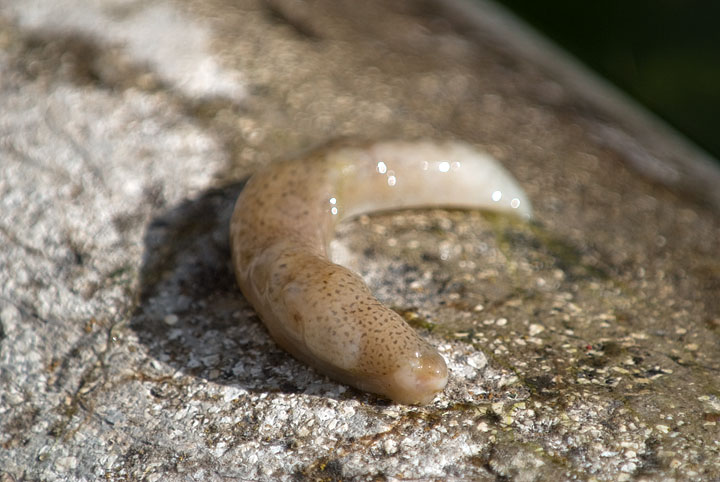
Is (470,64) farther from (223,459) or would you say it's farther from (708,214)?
(223,459)

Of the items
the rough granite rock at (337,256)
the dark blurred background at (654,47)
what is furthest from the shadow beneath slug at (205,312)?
the dark blurred background at (654,47)

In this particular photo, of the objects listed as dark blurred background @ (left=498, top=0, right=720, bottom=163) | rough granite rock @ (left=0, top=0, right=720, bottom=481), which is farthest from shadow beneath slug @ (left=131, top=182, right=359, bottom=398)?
dark blurred background @ (left=498, top=0, right=720, bottom=163)

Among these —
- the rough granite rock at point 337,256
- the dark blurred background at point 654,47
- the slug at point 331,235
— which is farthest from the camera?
the dark blurred background at point 654,47

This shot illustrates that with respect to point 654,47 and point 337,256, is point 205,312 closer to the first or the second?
point 337,256

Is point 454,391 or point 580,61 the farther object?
point 580,61

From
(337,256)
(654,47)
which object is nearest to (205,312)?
(337,256)

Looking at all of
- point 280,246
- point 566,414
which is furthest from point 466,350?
point 280,246

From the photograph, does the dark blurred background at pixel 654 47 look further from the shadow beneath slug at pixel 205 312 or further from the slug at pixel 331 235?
the shadow beneath slug at pixel 205 312
